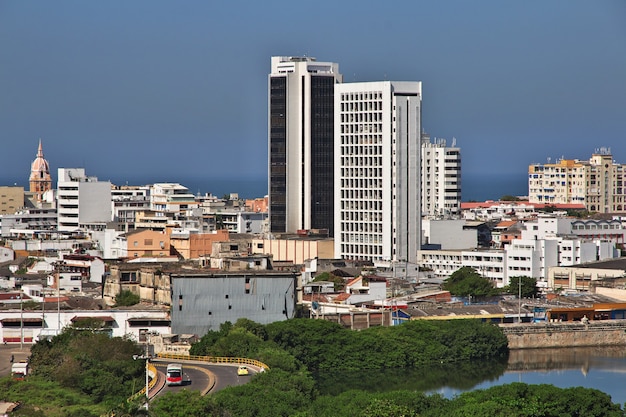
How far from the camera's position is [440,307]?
46.2 meters

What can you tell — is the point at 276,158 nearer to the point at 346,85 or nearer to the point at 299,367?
the point at 346,85

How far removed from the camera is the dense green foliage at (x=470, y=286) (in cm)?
4997

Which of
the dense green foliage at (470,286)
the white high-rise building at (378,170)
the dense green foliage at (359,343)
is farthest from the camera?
the white high-rise building at (378,170)

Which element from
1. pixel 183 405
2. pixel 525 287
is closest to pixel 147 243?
pixel 525 287

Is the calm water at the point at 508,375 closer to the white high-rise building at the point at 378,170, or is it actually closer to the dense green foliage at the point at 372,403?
the dense green foliage at the point at 372,403

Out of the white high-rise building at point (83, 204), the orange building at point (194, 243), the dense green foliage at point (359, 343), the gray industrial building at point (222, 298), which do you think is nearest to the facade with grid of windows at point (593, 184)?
the white high-rise building at point (83, 204)

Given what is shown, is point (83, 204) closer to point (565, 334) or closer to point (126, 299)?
point (126, 299)

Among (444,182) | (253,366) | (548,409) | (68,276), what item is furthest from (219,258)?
(444,182)

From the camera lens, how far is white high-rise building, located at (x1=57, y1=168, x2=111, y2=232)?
2857 inches

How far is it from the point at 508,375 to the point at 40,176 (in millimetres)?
54678

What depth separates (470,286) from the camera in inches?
1983

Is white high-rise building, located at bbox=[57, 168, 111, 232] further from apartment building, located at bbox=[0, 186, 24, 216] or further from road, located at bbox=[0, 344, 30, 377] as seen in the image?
road, located at bbox=[0, 344, 30, 377]

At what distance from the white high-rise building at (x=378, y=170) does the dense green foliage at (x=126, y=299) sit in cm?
1693

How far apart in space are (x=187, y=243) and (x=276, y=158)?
921 centimetres
